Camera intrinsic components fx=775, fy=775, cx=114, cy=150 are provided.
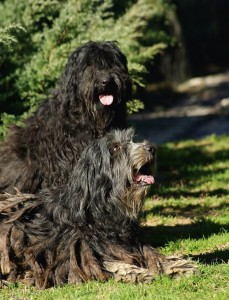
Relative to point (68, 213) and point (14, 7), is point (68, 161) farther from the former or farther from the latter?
point (14, 7)

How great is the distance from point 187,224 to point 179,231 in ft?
1.35

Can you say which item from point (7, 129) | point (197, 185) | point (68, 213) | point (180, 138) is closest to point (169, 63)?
point (180, 138)

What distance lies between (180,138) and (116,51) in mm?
9556

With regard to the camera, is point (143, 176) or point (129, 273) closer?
point (129, 273)

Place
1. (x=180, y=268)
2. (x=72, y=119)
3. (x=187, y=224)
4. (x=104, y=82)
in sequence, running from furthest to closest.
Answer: (x=187, y=224), (x=72, y=119), (x=104, y=82), (x=180, y=268)

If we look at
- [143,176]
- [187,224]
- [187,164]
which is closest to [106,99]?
[143,176]

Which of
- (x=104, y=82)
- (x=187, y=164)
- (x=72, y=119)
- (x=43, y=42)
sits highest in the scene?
(x=43, y=42)

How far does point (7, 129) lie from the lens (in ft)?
28.1

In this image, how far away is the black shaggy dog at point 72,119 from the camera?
7465mm

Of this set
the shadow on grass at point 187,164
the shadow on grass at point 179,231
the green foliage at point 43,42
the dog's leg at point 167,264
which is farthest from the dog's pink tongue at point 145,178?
the shadow on grass at point 187,164

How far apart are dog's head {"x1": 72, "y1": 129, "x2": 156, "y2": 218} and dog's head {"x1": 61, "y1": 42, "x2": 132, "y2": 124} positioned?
4.25 ft

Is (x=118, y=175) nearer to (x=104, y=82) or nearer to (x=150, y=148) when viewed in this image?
(x=150, y=148)

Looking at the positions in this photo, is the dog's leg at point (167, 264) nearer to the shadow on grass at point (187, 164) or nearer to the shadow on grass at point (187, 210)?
the shadow on grass at point (187, 210)

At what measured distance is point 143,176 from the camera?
6.13 m
